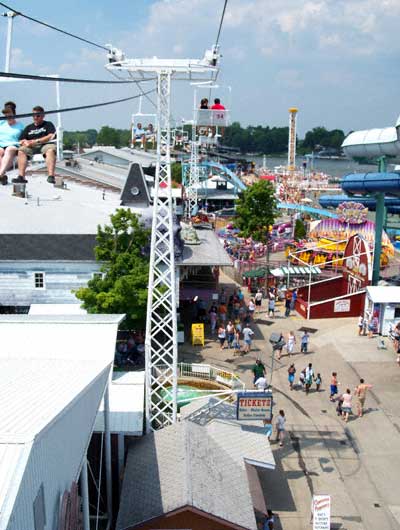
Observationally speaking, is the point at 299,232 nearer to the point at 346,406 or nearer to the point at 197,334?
the point at 197,334

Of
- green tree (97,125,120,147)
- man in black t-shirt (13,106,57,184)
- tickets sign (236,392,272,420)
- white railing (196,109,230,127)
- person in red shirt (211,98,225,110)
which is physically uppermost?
green tree (97,125,120,147)

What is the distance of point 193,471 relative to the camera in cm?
1202

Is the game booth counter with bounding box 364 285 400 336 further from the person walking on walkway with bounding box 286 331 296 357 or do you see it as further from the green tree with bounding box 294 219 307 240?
the green tree with bounding box 294 219 307 240

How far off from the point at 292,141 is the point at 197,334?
68.2 m

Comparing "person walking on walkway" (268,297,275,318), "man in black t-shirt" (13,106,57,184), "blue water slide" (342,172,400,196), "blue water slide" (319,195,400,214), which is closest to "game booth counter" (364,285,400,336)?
"person walking on walkway" (268,297,275,318)

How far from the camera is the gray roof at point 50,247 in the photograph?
23.4 metres

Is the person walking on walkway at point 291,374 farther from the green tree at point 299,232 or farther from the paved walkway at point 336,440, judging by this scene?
the green tree at point 299,232

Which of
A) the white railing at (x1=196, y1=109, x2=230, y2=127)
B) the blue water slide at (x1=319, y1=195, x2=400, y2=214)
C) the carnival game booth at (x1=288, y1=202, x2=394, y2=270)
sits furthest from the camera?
the white railing at (x1=196, y1=109, x2=230, y2=127)

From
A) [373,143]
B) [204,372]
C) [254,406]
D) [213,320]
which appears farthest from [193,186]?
[254,406]

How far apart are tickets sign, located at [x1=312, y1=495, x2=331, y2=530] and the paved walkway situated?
790mm

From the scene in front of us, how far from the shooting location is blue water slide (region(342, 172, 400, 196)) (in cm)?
2986

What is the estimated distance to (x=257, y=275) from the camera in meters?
33.0

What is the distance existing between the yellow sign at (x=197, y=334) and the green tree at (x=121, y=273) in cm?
360

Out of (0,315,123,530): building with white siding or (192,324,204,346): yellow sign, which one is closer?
(0,315,123,530): building with white siding
